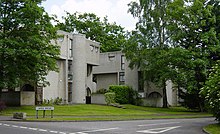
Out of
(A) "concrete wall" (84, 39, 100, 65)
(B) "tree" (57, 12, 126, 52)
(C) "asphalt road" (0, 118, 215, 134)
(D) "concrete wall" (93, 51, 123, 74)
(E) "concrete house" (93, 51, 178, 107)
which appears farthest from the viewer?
(B) "tree" (57, 12, 126, 52)

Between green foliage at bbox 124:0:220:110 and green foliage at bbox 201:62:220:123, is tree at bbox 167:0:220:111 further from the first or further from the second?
green foliage at bbox 201:62:220:123

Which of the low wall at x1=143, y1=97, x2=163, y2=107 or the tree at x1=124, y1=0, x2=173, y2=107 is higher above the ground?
the tree at x1=124, y1=0, x2=173, y2=107

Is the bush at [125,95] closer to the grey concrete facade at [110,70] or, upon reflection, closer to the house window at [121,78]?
the house window at [121,78]

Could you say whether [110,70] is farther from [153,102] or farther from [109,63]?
[153,102]

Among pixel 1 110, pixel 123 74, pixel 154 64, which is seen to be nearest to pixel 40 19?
pixel 1 110

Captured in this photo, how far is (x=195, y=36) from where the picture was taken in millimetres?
43000

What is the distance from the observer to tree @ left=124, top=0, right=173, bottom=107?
149 feet

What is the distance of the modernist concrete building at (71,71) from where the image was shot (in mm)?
44438

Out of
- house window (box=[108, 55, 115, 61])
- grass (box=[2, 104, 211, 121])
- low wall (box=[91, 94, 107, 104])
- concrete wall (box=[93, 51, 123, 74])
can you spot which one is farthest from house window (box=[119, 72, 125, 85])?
grass (box=[2, 104, 211, 121])

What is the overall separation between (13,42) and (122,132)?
17.5m

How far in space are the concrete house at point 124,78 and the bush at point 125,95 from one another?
183 centimetres

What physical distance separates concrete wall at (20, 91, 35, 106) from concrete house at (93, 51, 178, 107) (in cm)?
1804

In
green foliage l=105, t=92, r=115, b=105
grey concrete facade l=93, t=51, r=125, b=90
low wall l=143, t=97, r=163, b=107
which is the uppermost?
grey concrete facade l=93, t=51, r=125, b=90

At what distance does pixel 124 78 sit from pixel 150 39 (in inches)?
485
